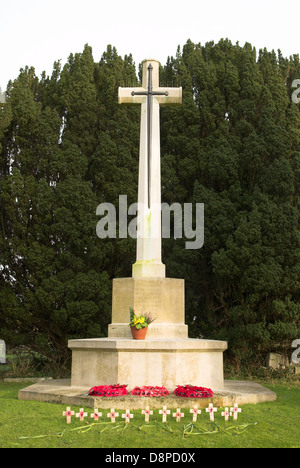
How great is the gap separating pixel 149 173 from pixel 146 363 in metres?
4.38

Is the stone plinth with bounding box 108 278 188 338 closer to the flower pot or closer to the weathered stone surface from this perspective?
the flower pot

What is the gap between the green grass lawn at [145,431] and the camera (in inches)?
234

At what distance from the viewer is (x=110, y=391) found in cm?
834

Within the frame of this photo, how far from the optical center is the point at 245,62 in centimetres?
1574

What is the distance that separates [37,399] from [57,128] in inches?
343

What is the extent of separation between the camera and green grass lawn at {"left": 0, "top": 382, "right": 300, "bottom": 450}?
5.95 metres

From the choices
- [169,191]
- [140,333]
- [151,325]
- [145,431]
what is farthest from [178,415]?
[169,191]

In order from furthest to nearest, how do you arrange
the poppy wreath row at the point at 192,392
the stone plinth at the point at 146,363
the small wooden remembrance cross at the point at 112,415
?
the stone plinth at the point at 146,363 < the poppy wreath row at the point at 192,392 < the small wooden remembrance cross at the point at 112,415

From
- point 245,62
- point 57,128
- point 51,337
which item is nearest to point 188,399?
point 51,337

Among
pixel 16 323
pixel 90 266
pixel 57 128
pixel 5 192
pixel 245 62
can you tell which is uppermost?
pixel 245 62

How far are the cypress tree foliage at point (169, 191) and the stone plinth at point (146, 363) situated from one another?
3.73 meters

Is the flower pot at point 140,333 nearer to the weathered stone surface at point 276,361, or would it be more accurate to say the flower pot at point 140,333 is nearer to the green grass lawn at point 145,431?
the green grass lawn at point 145,431

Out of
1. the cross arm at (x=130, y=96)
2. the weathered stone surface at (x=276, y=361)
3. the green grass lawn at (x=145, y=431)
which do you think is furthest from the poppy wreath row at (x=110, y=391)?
the cross arm at (x=130, y=96)
